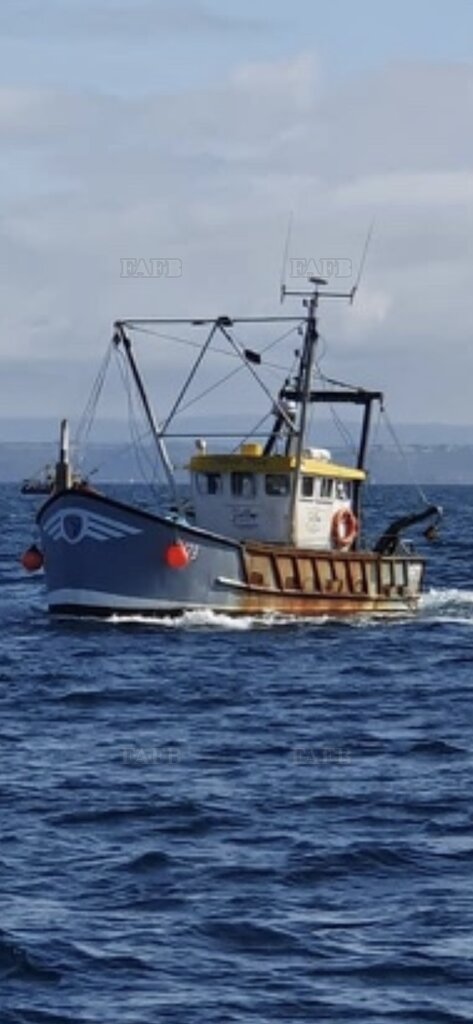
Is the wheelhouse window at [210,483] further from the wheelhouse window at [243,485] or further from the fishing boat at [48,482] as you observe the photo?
the fishing boat at [48,482]

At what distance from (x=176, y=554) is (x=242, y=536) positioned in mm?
4453

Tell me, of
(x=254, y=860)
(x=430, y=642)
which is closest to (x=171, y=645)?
(x=430, y=642)

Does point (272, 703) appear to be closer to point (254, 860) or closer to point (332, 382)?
point (254, 860)

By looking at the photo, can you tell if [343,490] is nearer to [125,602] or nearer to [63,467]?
[125,602]

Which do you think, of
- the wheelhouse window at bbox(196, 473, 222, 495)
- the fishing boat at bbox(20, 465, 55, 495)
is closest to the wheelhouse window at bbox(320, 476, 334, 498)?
the wheelhouse window at bbox(196, 473, 222, 495)

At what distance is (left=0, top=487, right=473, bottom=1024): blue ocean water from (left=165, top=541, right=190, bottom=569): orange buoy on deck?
6489 millimetres

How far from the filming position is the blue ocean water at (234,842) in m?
22.5

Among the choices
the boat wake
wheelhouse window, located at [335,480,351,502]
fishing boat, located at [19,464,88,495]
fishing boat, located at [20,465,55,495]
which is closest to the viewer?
the boat wake

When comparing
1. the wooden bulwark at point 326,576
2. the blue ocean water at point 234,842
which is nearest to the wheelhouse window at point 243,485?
the wooden bulwark at point 326,576

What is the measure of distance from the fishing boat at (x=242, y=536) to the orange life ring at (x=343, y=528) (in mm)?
24

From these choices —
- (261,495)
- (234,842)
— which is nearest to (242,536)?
(261,495)

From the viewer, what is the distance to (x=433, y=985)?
22.6 m

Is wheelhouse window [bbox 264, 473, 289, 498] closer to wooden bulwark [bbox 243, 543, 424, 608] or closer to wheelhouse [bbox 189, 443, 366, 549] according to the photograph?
wheelhouse [bbox 189, 443, 366, 549]

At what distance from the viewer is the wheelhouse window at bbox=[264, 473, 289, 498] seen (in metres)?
59.2
